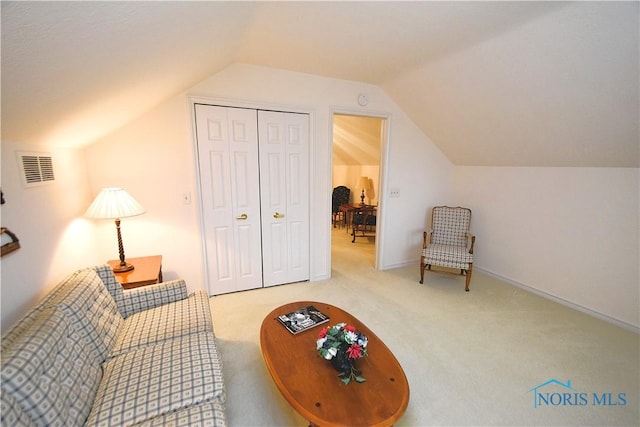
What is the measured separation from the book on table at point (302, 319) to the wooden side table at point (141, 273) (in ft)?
3.69

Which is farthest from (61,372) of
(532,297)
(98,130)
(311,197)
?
(532,297)

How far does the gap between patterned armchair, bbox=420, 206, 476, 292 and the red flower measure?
7.29 feet

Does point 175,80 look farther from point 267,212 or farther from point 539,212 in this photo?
point 539,212

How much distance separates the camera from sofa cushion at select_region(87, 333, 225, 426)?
1.09 meters

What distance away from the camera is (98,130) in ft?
6.88

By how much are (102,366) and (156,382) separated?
411 millimetres

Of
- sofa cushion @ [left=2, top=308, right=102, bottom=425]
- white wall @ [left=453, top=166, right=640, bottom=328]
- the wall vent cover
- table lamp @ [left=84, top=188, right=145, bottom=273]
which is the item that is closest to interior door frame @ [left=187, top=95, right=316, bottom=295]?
table lamp @ [left=84, top=188, right=145, bottom=273]

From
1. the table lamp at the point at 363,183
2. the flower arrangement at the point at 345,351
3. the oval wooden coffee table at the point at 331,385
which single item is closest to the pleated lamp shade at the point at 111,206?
the oval wooden coffee table at the point at 331,385

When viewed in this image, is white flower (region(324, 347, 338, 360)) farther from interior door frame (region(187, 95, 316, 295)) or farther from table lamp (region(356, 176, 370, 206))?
table lamp (region(356, 176, 370, 206))

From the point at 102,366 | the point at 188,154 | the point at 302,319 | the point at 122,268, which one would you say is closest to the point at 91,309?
the point at 102,366

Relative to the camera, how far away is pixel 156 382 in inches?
47.8

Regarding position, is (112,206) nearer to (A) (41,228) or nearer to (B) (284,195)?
(A) (41,228)

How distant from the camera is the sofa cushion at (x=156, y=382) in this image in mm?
1088

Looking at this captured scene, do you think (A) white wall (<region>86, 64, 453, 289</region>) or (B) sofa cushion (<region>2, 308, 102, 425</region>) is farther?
(A) white wall (<region>86, 64, 453, 289</region>)
